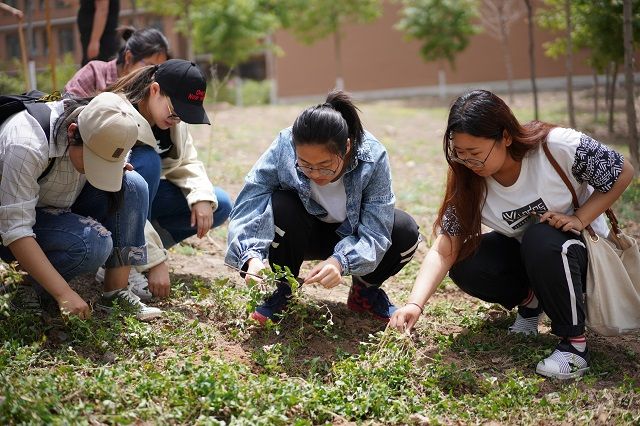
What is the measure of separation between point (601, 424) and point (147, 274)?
2.12 meters

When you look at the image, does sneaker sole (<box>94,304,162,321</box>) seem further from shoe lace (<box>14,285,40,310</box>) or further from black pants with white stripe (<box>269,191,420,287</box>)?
black pants with white stripe (<box>269,191,420,287</box>)

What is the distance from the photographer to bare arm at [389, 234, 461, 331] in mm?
3018

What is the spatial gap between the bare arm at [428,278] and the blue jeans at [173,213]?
50.0 inches

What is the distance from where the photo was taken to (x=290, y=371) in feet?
9.66

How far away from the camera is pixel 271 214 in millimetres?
3197

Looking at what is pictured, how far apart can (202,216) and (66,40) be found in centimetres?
512

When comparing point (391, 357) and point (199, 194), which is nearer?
point (391, 357)

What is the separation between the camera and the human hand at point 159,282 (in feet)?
11.5

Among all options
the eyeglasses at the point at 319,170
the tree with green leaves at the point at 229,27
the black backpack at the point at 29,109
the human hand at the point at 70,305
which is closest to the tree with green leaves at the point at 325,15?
the tree with green leaves at the point at 229,27

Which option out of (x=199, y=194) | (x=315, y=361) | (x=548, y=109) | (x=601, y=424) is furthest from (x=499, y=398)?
(x=548, y=109)

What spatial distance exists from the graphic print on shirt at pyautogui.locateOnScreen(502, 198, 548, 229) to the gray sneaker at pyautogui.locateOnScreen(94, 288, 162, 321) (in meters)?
1.52

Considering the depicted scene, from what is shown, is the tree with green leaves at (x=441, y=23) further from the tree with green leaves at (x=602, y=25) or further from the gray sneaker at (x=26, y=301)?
the gray sneaker at (x=26, y=301)

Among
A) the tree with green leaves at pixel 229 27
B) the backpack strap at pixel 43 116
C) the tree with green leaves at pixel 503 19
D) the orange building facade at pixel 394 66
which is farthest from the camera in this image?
the orange building facade at pixel 394 66

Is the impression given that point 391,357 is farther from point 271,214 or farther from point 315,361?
point 271,214
